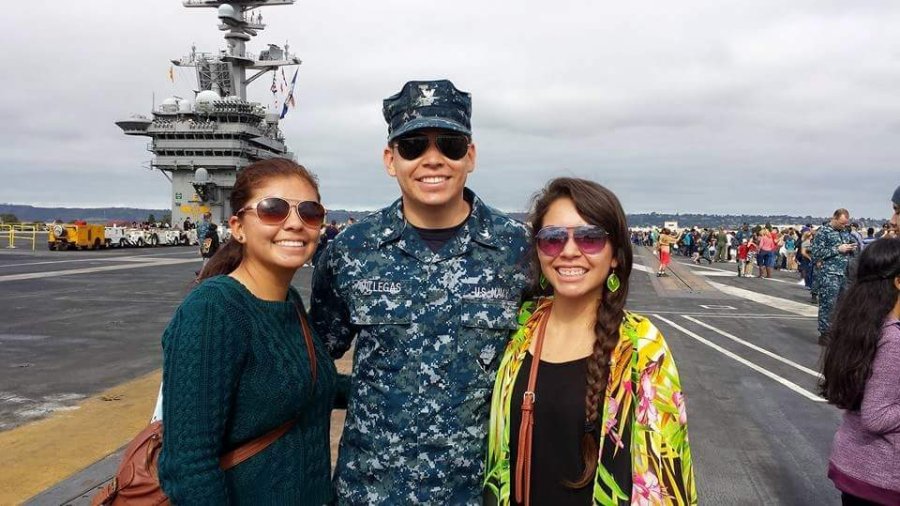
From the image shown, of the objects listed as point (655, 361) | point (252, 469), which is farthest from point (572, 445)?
point (252, 469)

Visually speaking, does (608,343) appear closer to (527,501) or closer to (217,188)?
(527,501)

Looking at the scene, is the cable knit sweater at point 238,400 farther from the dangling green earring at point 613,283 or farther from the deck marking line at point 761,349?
the deck marking line at point 761,349

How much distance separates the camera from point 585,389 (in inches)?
78.7

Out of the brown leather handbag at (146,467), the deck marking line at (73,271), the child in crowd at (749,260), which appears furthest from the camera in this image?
the child in crowd at (749,260)

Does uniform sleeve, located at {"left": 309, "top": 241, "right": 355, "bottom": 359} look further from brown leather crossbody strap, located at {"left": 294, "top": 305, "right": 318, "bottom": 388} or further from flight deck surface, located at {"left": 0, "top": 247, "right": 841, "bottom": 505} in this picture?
flight deck surface, located at {"left": 0, "top": 247, "right": 841, "bottom": 505}

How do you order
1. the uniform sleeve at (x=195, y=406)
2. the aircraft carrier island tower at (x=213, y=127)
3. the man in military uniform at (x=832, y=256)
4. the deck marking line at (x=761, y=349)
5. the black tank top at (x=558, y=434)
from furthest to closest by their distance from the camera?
the aircraft carrier island tower at (x=213, y=127) < the man in military uniform at (x=832, y=256) < the deck marking line at (x=761, y=349) < the black tank top at (x=558, y=434) < the uniform sleeve at (x=195, y=406)

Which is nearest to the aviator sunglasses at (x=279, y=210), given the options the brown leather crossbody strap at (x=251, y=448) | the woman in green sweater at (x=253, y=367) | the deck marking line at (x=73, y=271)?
the woman in green sweater at (x=253, y=367)

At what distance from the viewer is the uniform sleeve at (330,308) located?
2.57 metres

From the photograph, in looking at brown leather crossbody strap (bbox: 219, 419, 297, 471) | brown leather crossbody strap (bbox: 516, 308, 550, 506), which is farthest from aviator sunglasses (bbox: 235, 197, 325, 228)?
brown leather crossbody strap (bbox: 516, 308, 550, 506)

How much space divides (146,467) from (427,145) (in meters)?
1.47

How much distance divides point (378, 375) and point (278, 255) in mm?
616

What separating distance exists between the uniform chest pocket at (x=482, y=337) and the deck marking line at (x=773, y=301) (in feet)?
43.7

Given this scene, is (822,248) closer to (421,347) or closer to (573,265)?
(573,265)

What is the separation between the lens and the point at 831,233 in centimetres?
962
